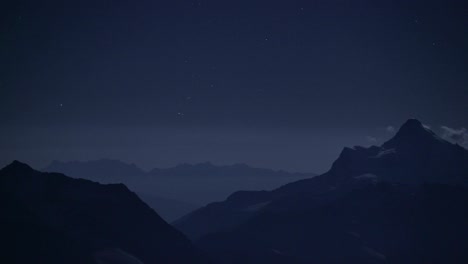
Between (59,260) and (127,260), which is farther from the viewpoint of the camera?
(127,260)

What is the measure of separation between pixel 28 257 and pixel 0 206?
126 feet

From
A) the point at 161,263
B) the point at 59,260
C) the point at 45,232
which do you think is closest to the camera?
the point at 59,260

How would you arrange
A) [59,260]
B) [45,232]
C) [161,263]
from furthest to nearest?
[161,263] < [45,232] < [59,260]

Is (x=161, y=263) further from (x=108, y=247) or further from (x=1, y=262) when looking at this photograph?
(x=1, y=262)

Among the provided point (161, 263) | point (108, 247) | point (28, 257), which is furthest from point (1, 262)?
point (161, 263)

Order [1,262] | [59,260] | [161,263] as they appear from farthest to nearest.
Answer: [161,263]
[59,260]
[1,262]

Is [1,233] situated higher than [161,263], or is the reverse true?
[1,233]

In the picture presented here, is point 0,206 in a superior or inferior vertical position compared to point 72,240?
superior

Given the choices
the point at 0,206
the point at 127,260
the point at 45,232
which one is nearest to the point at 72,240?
the point at 45,232

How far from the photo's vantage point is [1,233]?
168m

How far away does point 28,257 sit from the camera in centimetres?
16225

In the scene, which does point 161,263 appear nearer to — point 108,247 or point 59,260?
point 108,247

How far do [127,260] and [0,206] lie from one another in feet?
214

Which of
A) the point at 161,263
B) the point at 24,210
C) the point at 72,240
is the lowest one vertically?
the point at 161,263
